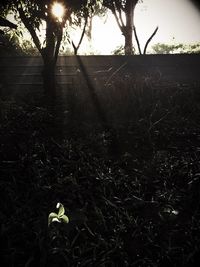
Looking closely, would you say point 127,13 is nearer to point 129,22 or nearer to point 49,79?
point 129,22

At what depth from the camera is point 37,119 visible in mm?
6773

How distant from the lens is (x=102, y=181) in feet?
15.1

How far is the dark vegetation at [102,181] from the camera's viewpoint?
3408 mm

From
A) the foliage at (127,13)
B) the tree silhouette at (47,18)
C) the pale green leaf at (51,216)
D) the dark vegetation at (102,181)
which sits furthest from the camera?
the foliage at (127,13)

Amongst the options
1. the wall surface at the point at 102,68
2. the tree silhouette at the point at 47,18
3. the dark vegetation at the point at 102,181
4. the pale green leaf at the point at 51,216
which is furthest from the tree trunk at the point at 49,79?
the pale green leaf at the point at 51,216

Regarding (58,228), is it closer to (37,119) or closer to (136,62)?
(37,119)

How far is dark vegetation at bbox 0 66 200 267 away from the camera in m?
3.41

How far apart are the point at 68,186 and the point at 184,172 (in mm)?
1738

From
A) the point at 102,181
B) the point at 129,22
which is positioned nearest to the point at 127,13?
the point at 129,22

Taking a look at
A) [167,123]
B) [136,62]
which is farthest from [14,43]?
[167,123]

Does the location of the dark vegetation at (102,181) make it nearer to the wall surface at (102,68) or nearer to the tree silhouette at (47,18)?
the tree silhouette at (47,18)

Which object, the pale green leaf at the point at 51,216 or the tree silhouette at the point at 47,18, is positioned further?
the tree silhouette at the point at 47,18

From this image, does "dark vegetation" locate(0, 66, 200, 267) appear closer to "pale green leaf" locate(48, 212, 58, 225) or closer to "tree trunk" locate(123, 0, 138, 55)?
"pale green leaf" locate(48, 212, 58, 225)

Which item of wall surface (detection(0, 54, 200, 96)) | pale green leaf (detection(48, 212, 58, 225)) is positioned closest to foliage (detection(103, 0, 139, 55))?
wall surface (detection(0, 54, 200, 96))
